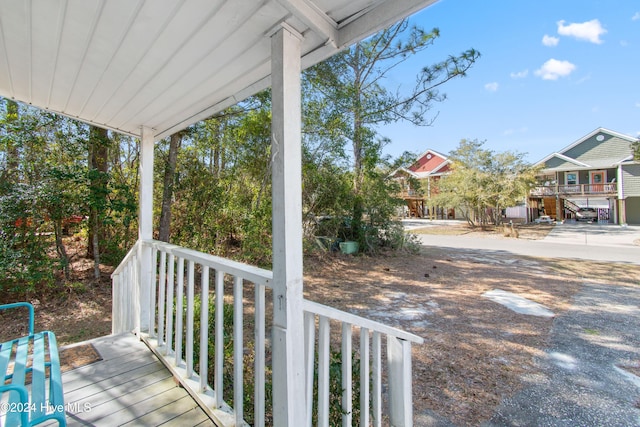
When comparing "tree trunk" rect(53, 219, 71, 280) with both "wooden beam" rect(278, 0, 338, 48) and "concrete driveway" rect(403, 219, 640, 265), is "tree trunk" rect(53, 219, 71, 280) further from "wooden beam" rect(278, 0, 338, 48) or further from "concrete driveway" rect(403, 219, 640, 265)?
"concrete driveway" rect(403, 219, 640, 265)

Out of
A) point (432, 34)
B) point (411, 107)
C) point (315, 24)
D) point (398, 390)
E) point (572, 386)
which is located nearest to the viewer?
point (315, 24)

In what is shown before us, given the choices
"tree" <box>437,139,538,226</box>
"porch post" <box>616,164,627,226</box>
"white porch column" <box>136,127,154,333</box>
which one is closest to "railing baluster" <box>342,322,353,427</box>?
"white porch column" <box>136,127,154,333</box>

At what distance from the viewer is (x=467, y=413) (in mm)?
2104

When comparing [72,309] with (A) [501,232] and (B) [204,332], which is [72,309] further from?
(A) [501,232]

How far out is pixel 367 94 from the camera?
7.44 m

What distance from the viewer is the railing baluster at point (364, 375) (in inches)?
52.7

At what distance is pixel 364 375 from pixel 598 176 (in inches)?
971

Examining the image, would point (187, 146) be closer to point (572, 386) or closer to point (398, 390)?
point (398, 390)

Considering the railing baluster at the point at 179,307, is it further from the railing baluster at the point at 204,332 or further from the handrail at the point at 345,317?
the handrail at the point at 345,317

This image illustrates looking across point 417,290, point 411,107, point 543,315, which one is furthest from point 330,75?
point 543,315

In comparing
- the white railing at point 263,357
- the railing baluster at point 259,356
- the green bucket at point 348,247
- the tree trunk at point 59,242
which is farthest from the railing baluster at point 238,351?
the green bucket at point 348,247

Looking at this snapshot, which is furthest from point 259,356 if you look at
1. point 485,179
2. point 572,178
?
point 572,178

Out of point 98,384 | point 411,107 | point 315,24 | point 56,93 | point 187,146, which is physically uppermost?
point 411,107

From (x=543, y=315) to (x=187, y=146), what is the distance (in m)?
6.02
